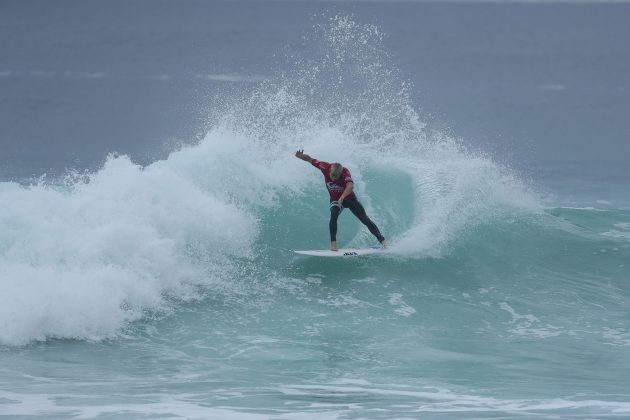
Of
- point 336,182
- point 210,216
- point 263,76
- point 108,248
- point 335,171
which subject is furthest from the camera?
point 263,76

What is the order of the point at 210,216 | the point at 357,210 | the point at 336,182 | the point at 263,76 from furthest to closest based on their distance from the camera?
the point at 263,76
the point at 210,216
the point at 357,210
the point at 336,182

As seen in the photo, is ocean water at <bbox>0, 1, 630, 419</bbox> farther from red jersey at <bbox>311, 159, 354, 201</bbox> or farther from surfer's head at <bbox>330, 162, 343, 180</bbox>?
surfer's head at <bbox>330, 162, 343, 180</bbox>

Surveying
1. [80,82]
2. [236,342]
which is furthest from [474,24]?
[236,342]

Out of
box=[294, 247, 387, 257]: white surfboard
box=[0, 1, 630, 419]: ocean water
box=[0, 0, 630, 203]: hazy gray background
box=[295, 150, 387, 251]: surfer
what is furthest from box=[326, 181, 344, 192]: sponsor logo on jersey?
box=[0, 0, 630, 203]: hazy gray background

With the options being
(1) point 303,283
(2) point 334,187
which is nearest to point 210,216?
(1) point 303,283

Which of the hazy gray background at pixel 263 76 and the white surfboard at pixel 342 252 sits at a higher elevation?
the hazy gray background at pixel 263 76

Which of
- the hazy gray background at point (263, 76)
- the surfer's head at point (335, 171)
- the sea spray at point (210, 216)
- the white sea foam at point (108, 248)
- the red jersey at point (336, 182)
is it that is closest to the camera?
the white sea foam at point (108, 248)

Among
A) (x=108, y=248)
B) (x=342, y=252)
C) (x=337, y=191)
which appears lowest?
(x=108, y=248)

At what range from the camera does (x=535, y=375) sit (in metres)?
11.1

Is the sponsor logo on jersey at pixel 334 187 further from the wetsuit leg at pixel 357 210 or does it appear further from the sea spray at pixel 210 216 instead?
the sea spray at pixel 210 216

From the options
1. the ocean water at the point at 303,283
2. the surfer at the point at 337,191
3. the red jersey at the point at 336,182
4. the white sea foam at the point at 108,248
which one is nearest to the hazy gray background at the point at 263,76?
the ocean water at the point at 303,283

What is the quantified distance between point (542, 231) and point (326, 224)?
398 cm

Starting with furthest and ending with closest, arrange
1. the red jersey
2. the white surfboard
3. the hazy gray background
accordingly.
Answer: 1. the hazy gray background
2. the white surfboard
3. the red jersey

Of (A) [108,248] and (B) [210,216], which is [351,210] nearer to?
(B) [210,216]
